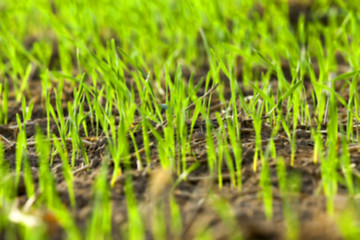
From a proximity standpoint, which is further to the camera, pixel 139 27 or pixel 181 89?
pixel 139 27

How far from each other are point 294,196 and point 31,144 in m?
0.95

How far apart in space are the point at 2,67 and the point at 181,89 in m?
1.20

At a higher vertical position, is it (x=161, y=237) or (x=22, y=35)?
(x=22, y=35)

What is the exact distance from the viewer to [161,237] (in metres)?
1.06

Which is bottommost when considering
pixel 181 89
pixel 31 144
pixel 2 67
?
pixel 31 144

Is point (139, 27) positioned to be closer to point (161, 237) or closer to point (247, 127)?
point (247, 127)

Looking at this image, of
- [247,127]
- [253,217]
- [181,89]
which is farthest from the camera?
[247,127]

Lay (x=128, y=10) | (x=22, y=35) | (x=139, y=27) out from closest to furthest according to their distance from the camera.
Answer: (x=139, y=27), (x=128, y=10), (x=22, y=35)

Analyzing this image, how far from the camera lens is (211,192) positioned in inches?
49.7

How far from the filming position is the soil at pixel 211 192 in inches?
41.7

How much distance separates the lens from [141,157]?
5.16 ft

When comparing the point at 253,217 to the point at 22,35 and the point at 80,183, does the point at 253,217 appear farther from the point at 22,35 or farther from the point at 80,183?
the point at 22,35

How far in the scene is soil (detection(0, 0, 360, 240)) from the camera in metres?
1.06

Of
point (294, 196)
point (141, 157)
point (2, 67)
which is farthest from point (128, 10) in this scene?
point (294, 196)
